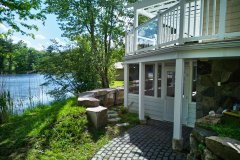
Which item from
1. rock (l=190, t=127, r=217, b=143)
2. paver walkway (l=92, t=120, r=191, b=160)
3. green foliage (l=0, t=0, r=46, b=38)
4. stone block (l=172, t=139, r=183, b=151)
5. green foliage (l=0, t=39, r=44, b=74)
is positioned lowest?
paver walkway (l=92, t=120, r=191, b=160)

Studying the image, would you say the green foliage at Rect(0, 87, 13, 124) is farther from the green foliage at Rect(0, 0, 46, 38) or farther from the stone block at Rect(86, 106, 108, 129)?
the stone block at Rect(86, 106, 108, 129)

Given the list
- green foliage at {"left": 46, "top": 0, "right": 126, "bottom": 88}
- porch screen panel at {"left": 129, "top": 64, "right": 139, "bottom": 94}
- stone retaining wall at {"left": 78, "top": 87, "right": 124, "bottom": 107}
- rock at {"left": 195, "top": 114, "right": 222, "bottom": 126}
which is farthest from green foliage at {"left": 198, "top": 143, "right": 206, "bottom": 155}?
green foliage at {"left": 46, "top": 0, "right": 126, "bottom": 88}

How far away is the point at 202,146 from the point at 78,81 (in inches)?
354

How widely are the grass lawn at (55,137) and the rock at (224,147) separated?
8.83ft

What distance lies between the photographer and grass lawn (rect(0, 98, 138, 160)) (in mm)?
4902

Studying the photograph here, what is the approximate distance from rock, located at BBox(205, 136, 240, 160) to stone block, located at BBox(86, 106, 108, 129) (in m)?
3.66

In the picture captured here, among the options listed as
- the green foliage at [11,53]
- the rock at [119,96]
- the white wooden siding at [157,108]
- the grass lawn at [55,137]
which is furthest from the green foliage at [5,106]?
the white wooden siding at [157,108]

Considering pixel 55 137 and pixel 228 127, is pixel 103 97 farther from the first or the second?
pixel 228 127

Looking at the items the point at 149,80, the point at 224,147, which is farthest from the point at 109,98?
the point at 224,147

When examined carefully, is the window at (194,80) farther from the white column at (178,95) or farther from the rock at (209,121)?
the rock at (209,121)

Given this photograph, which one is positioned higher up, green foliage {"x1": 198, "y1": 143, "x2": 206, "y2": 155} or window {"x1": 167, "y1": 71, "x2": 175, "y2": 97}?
window {"x1": 167, "y1": 71, "x2": 175, "y2": 97}

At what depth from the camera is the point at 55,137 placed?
558 centimetres

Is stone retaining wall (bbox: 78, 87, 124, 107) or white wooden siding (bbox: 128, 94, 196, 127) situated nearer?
white wooden siding (bbox: 128, 94, 196, 127)

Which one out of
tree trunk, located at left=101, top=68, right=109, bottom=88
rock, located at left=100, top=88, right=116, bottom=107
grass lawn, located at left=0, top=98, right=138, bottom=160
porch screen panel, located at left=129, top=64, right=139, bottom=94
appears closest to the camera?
grass lawn, located at left=0, top=98, right=138, bottom=160
